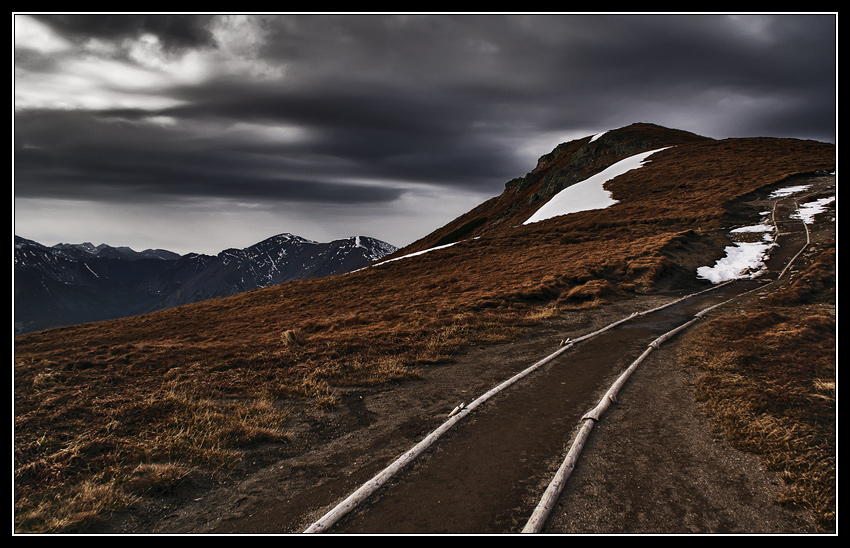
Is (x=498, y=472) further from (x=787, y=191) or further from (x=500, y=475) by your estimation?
(x=787, y=191)

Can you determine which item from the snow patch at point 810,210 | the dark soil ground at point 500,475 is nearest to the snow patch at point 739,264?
the snow patch at point 810,210

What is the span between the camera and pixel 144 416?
875cm

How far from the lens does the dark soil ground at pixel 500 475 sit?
5458 millimetres

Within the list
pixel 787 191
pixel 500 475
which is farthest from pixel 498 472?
pixel 787 191

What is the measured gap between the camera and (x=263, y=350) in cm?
1535

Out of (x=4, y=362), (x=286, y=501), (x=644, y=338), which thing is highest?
(x=4, y=362)

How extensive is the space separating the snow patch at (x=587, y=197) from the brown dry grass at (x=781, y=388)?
39076 mm

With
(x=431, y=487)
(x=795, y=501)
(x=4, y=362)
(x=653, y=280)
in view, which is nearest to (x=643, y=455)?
(x=795, y=501)

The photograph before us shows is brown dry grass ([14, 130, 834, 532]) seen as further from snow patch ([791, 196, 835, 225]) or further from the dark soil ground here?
snow patch ([791, 196, 835, 225])

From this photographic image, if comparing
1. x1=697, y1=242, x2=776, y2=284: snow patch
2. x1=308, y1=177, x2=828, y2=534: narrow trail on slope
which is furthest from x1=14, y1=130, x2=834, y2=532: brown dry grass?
x1=308, y1=177, x2=828, y2=534: narrow trail on slope

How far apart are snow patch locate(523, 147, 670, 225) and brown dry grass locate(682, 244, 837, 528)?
3908cm

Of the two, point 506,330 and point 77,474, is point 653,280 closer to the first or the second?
point 506,330

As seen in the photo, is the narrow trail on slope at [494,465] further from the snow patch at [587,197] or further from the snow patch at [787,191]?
the snow patch at [787,191]

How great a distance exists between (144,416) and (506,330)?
12.6 meters
